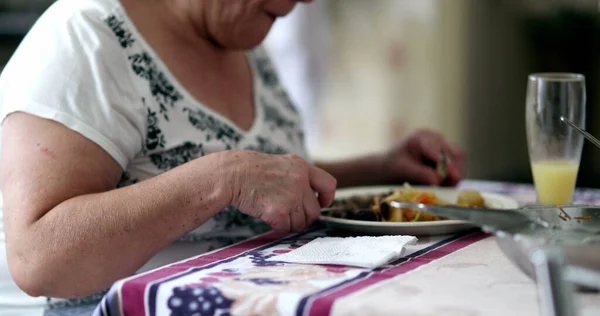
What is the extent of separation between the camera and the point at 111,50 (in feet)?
3.92

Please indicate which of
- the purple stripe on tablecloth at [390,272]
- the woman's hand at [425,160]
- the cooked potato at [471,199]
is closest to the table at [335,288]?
the purple stripe on tablecloth at [390,272]

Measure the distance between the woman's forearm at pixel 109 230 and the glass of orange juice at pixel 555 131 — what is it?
531 millimetres

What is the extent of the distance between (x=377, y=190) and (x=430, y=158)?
0.26 m

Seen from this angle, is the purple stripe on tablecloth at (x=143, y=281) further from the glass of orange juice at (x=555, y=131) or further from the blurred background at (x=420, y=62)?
the blurred background at (x=420, y=62)

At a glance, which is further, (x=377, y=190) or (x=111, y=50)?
(x=377, y=190)

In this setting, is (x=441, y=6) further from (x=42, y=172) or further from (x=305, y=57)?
(x=42, y=172)

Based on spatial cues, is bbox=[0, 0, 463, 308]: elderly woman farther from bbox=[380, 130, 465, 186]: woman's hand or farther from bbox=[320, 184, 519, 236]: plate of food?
bbox=[380, 130, 465, 186]: woman's hand

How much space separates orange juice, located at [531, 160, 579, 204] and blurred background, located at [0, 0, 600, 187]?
2.47m

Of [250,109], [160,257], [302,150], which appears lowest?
[160,257]

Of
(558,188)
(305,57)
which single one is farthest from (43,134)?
(305,57)

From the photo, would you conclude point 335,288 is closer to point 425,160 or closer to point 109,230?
point 109,230

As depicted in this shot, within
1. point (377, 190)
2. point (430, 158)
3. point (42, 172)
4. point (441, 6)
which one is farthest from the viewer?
point (441, 6)

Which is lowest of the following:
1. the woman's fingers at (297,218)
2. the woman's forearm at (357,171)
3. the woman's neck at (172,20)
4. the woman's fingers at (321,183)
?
the woman's forearm at (357,171)

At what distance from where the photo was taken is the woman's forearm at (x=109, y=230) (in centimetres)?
98
